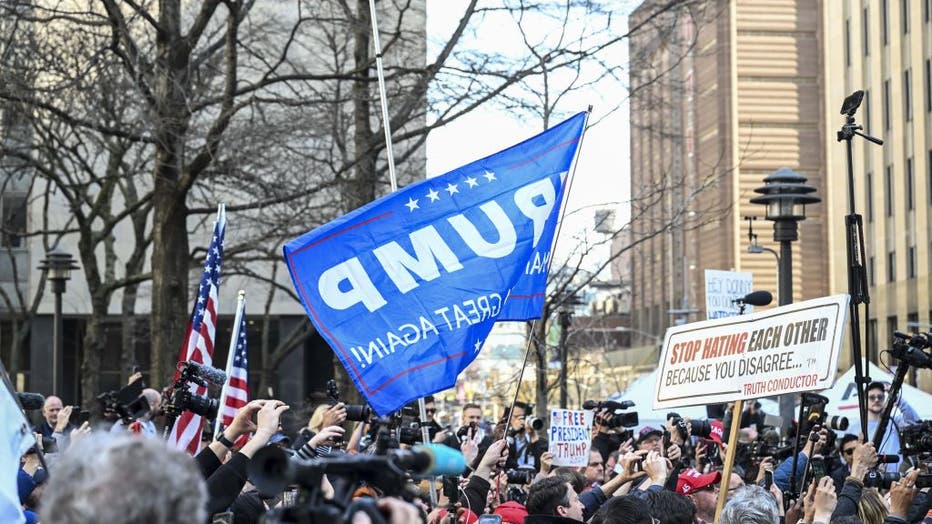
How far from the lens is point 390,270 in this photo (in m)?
7.88

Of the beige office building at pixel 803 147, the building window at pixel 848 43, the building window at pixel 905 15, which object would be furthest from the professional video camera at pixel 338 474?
the building window at pixel 848 43

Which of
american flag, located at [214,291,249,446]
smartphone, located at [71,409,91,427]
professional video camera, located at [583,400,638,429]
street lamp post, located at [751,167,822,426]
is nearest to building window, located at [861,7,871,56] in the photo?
street lamp post, located at [751,167,822,426]

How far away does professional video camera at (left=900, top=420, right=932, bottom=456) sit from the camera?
9.03m

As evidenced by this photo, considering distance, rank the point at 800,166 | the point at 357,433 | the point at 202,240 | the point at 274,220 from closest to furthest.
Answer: the point at 357,433 < the point at 274,220 < the point at 202,240 < the point at 800,166

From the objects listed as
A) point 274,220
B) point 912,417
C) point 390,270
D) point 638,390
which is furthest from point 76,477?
point 274,220

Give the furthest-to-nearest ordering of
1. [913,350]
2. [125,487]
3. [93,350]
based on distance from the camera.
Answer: [93,350] < [913,350] < [125,487]

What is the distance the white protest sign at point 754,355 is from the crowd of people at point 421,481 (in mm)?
471

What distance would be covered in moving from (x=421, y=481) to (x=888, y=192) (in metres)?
42.8

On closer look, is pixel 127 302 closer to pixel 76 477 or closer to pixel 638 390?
pixel 638 390

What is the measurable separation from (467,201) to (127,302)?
24.2 m

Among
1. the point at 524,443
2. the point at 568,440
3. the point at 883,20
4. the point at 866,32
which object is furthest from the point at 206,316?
the point at 866,32

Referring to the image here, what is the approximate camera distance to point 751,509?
6.04 metres

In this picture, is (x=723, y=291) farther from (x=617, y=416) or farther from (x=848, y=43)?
(x=848, y=43)

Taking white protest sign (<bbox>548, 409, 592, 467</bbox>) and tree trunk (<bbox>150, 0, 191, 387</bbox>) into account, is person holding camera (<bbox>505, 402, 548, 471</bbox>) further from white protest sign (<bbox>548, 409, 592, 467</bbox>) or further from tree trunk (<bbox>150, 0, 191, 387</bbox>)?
tree trunk (<bbox>150, 0, 191, 387</bbox>)
